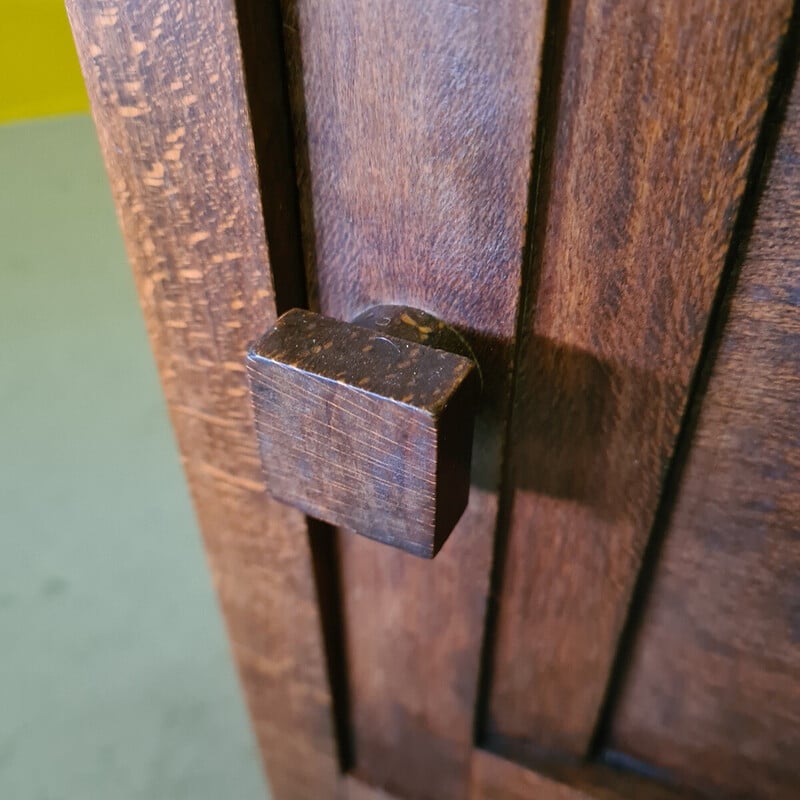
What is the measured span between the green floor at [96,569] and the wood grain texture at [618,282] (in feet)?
2.35

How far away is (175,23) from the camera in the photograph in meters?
0.26

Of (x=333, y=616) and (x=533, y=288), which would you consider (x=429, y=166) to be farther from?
(x=333, y=616)

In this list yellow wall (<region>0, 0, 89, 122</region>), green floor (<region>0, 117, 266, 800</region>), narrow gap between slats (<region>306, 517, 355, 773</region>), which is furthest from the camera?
yellow wall (<region>0, 0, 89, 122</region>)

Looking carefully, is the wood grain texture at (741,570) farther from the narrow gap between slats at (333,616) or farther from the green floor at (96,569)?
the green floor at (96,569)

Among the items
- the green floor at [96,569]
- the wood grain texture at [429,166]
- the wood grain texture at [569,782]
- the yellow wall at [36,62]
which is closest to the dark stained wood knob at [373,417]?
the wood grain texture at [429,166]

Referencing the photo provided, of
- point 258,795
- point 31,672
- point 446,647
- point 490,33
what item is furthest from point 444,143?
point 31,672

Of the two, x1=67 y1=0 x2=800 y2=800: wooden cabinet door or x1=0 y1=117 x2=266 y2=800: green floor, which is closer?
x1=67 y1=0 x2=800 y2=800: wooden cabinet door

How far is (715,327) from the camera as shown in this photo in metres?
0.28

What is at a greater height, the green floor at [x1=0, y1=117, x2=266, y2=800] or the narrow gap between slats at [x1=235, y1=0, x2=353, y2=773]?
the narrow gap between slats at [x1=235, y1=0, x2=353, y2=773]

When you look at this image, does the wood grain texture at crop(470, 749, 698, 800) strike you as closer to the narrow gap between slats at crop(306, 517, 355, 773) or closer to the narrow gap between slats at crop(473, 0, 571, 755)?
the narrow gap between slats at crop(306, 517, 355, 773)

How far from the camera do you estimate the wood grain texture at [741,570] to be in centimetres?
26

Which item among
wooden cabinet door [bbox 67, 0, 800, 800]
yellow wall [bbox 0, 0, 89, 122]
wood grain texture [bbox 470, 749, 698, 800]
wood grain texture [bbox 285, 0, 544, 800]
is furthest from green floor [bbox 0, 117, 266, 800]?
wood grain texture [bbox 285, 0, 544, 800]

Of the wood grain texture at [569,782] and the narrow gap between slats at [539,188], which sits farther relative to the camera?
the wood grain texture at [569,782]

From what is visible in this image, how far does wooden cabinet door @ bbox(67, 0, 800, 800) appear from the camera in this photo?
237mm
